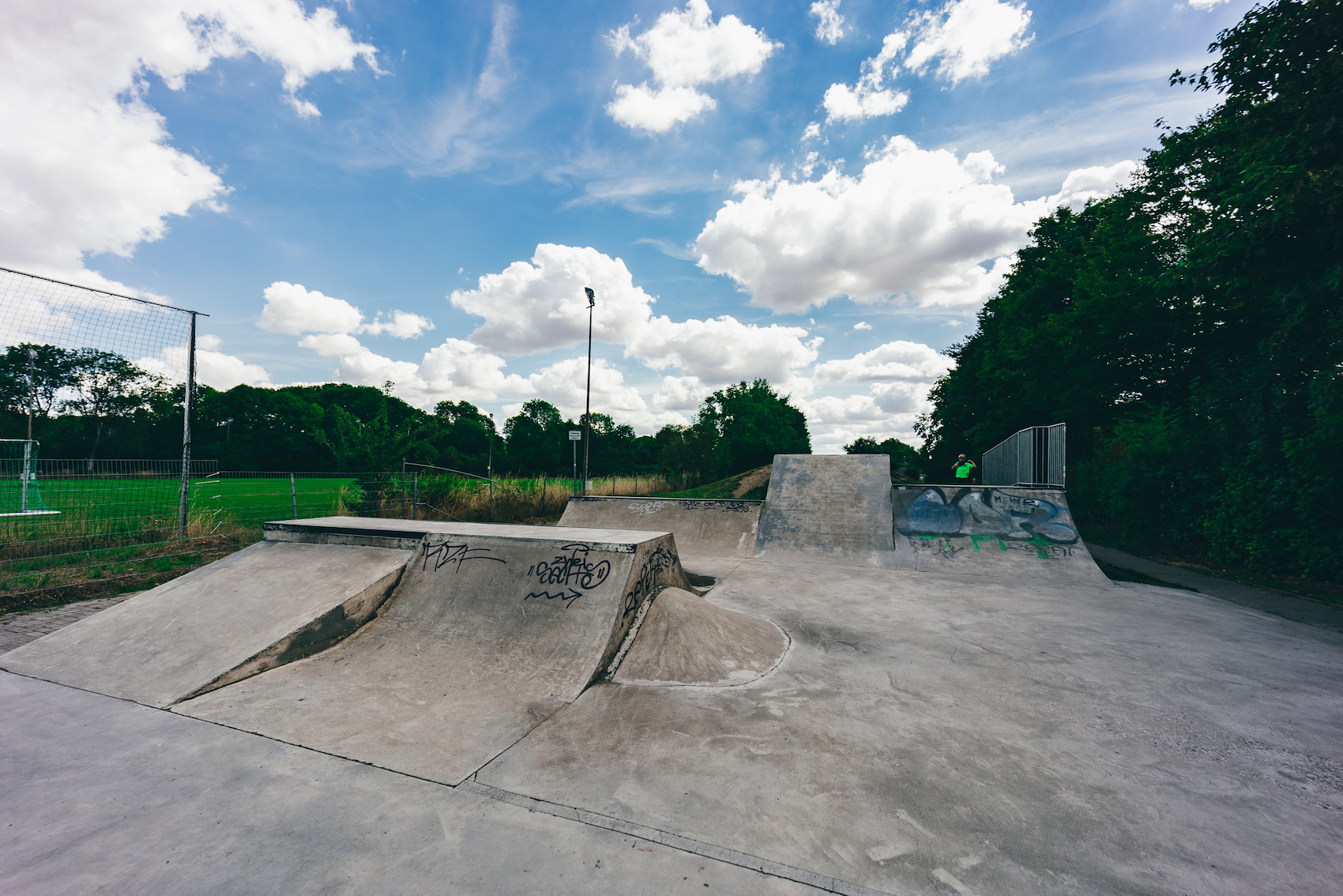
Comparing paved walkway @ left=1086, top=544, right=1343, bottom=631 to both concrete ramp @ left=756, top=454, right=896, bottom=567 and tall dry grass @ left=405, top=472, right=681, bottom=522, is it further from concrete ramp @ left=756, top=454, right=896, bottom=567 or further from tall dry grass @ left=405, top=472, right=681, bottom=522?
tall dry grass @ left=405, top=472, right=681, bottom=522

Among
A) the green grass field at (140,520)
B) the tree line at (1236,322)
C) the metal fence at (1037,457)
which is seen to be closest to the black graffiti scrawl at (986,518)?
the metal fence at (1037,457)

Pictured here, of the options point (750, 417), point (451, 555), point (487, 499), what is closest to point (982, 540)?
point (451, 555)

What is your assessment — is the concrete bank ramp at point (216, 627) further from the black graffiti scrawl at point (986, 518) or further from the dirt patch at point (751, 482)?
the dirt patch at point (751, 482)

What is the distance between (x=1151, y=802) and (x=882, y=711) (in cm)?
129

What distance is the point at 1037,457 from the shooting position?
1180 cm

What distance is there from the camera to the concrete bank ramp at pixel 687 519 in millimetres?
9992

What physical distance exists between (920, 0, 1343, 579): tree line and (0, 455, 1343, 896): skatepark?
3790 mm

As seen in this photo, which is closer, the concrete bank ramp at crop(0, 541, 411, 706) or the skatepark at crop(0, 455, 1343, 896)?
the skatepark at crop(0, 455, 1343, 896)

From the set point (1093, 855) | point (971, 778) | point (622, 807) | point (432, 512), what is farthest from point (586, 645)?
point (432, 512)

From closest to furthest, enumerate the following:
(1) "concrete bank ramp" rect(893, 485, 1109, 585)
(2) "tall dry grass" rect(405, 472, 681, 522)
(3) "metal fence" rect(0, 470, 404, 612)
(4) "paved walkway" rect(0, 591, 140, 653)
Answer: (4) "paved walkway" rect(0, 591, 140, 653)
(3) "metal fence" rect(0, 470, 404, 612)
(1) "concrete bank ramp" rect(893, 485, 1109, 585)
(2) "tall dry grass" rect(405, 472, 681, 522)

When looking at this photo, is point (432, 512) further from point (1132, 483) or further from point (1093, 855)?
point (1132, 483)

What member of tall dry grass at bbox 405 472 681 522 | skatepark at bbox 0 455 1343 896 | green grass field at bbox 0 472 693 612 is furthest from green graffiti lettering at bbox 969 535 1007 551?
green grass field at bbox 0 472 693 612

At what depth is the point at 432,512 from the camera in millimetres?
12594

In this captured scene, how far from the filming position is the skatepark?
82.4 inches
